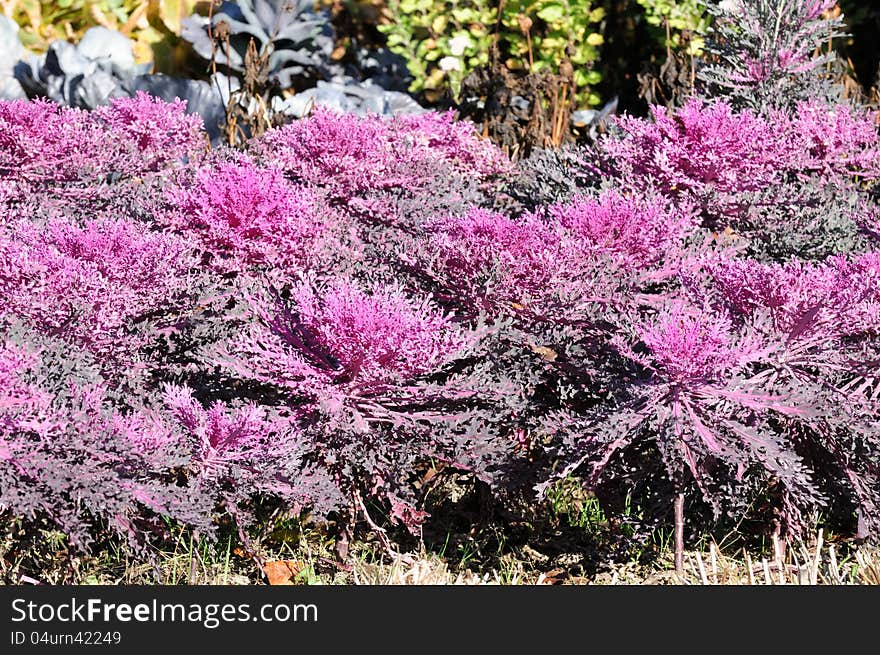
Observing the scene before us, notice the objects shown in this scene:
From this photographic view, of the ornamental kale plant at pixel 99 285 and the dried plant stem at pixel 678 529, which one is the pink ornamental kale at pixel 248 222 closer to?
the ornamental kale plant at pixel 99 285

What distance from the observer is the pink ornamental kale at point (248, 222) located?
2471 millimetres

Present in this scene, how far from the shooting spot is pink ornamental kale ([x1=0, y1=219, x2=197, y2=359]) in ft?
7.04

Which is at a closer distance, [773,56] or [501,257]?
[501,257]

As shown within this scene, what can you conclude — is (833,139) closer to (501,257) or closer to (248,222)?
(501,257)

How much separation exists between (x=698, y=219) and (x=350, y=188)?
0.98 meters

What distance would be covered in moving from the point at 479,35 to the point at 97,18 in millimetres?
2320

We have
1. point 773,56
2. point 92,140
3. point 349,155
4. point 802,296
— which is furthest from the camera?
point 773,56

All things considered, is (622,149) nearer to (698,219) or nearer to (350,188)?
(698,219)

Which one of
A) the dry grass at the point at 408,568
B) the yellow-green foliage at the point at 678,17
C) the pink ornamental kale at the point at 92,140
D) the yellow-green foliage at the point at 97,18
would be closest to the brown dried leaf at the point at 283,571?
the dry grass at the point at 408,568

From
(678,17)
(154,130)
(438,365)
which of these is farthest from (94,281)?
(678,17)

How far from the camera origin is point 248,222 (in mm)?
2471

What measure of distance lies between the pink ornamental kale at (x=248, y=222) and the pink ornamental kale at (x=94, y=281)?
14 centimetres

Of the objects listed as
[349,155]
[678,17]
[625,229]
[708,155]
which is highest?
[678,17]

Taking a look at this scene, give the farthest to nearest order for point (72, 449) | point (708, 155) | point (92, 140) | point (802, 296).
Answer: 1. point (92, 140)
2. point (708, 155)
3. point (802, 296)
4. point (72, 449)
